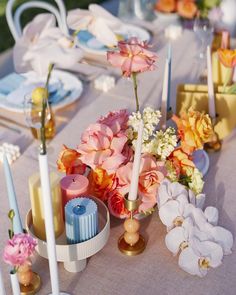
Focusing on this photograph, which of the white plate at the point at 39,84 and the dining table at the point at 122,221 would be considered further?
the white plate at the point at 39,84

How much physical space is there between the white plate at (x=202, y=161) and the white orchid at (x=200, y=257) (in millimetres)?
345

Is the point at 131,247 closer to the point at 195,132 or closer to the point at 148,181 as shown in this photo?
the point at 148,181

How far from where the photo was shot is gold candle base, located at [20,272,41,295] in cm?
98

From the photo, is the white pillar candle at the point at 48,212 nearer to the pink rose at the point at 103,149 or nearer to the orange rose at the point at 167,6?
the pink rose at the point at 103,149

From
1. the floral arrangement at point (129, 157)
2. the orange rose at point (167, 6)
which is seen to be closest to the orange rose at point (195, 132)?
the floral arrangement at point (129, 157)

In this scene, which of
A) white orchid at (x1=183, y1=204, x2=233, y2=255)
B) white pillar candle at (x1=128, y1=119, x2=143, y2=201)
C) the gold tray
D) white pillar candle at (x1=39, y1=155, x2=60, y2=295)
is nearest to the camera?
white pillar candle at (x1=39, y1=155, x2=60, y2=295)

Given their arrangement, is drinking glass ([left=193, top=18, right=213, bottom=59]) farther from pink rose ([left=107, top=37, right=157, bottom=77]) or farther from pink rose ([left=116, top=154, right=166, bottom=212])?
pink rose ([left=116, top=154, right=166, bottom=212])

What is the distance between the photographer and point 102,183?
1098 millimetres

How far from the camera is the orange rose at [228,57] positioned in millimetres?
1501

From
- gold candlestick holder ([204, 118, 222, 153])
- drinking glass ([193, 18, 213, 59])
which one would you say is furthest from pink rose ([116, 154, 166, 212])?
drinking glass ([193, 18, 213, 59])

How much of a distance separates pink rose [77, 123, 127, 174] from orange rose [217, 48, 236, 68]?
23.4 inches

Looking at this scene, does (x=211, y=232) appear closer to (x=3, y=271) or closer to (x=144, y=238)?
(x=144, y=238)

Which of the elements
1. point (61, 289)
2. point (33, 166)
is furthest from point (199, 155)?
point (61, 289)

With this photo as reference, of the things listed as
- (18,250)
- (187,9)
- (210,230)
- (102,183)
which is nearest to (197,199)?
(210,230)
